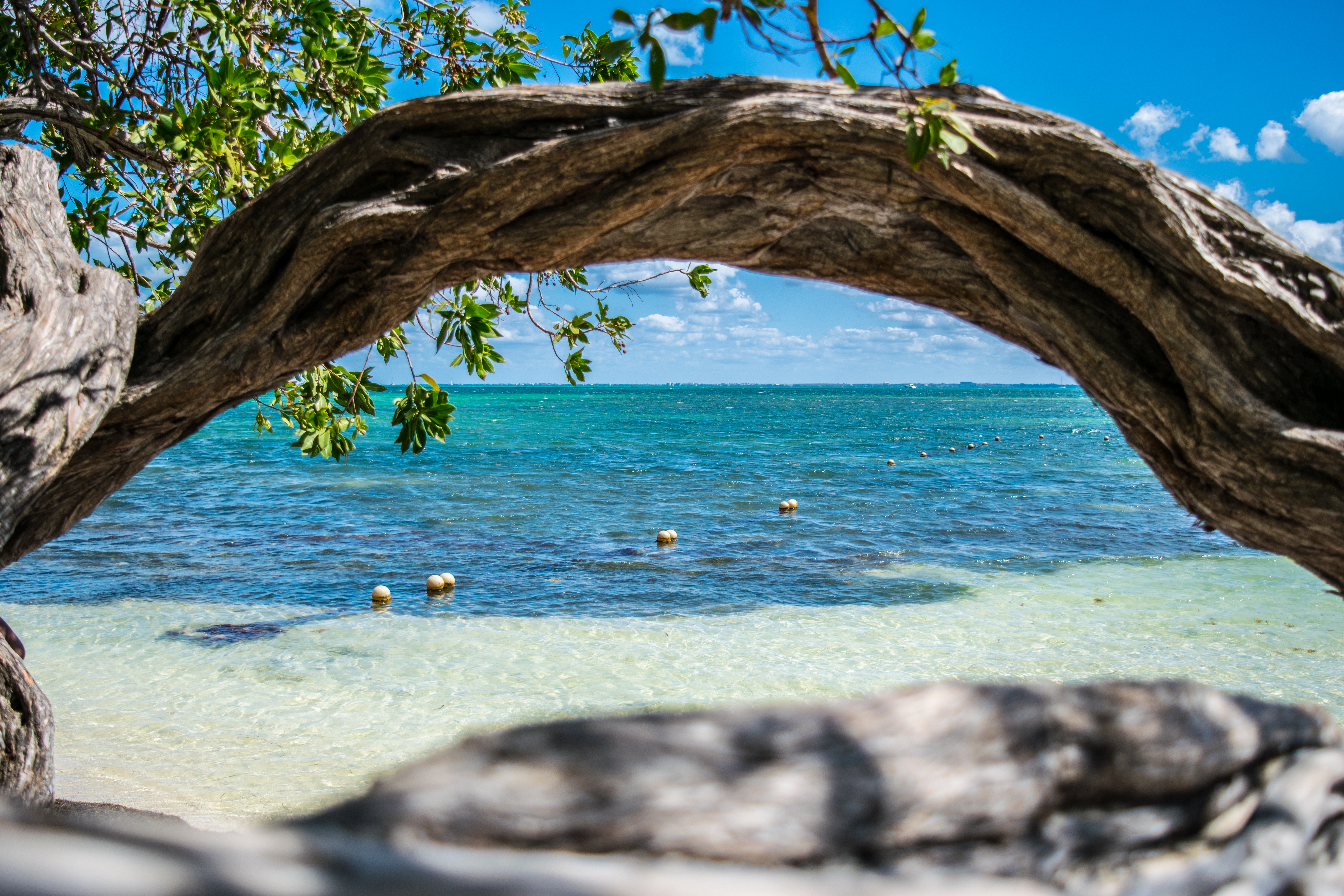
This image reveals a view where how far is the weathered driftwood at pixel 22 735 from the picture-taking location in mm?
3252

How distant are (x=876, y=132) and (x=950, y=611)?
402 inches

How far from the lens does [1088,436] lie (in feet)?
184

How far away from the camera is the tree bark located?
2.58 m

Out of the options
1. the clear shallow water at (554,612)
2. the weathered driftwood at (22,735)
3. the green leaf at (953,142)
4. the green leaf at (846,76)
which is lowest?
the clear shallow water at (554,612)

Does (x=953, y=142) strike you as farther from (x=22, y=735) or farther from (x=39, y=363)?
(x=22, y=735)

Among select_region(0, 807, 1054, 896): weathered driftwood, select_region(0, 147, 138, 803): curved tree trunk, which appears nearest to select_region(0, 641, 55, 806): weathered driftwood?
select_region(0, 147, 138, 803): curved tree trunk

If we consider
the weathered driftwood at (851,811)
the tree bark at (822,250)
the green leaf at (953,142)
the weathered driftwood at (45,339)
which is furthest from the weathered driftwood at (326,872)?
the weathered driftwood at (45,339)

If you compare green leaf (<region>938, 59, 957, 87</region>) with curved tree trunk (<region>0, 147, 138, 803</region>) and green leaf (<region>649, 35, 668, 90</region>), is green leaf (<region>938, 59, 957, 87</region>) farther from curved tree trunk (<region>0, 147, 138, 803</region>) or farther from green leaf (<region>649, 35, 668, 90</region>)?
curved tree trunk (<region>0, 147, 138, 803</region>)

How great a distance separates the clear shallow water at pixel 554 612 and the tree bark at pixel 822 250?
161 inches

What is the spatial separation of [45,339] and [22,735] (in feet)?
5.04

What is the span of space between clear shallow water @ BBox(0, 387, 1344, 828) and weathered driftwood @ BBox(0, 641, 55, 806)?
98.4 inches

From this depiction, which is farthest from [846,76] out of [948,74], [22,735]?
[22,735]

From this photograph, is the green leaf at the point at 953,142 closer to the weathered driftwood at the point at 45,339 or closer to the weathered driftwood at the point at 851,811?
the weathered driftwood at the point at 851,811

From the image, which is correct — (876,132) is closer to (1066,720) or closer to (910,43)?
(910,43)
